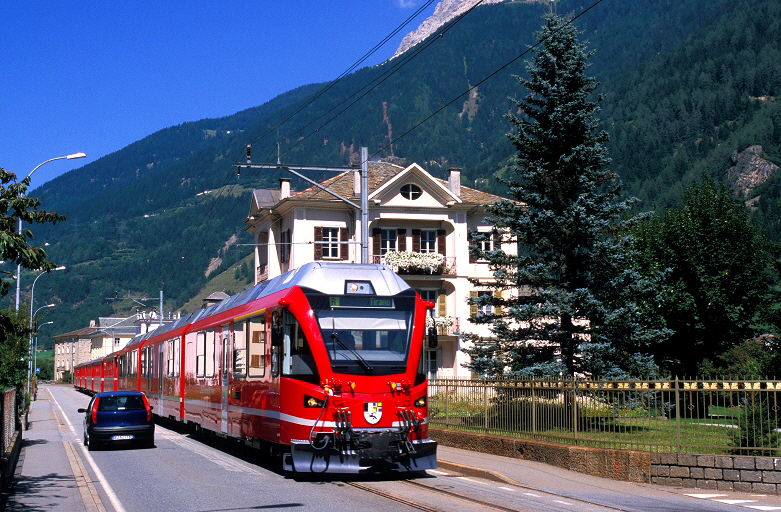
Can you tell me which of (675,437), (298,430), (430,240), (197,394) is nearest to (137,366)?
(197,394)

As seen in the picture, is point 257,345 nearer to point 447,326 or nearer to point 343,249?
point 343,249

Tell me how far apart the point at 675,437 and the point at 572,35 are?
1255 cm

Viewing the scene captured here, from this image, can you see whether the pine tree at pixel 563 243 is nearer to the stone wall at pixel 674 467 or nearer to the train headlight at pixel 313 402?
the stone wall at pixel 674 467

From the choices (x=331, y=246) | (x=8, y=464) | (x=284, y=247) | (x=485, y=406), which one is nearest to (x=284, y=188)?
(x=284, y=247)

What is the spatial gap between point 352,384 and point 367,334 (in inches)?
37.4

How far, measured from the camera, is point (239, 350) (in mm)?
18391

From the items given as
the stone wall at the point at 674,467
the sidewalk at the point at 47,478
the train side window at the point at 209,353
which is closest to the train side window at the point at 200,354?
the train side window at the point at 209,353

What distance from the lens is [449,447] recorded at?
21188 millimetres

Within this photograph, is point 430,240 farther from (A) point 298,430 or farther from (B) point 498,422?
(A) point 298,430

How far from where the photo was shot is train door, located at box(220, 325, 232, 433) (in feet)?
64.1

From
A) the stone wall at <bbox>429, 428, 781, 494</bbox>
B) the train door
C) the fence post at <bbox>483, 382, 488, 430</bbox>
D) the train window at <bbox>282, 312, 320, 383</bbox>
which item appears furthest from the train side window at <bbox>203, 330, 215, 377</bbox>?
the stone wall at <bbox>429, 428, 781, 494</bbox>

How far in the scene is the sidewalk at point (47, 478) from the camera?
42.0 ft

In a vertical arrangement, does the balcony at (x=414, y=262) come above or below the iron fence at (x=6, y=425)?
above

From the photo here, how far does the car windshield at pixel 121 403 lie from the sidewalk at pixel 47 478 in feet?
4.30
